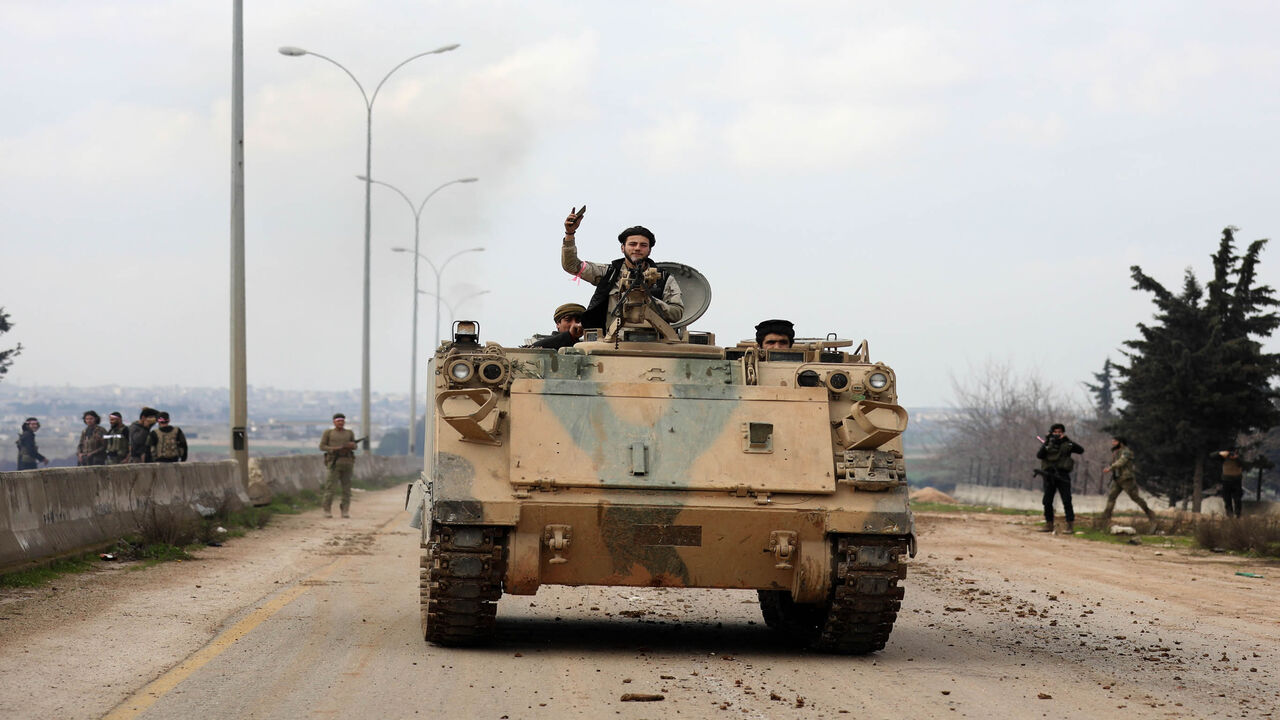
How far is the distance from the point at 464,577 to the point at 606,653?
1.06m

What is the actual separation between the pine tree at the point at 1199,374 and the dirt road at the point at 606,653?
18552mm

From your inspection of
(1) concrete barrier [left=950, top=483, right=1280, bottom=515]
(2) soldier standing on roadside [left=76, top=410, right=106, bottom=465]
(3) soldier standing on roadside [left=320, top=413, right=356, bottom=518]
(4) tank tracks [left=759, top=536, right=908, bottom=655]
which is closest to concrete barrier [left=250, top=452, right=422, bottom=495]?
(3) soldier standing on roadside [left=320, top=413, right=356, bottom=518]

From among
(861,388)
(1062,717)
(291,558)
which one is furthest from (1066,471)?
(1062,717)

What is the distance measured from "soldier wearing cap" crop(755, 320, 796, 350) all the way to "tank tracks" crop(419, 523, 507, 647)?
3.19 metres

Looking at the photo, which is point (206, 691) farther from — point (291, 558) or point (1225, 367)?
point (1225, 367)

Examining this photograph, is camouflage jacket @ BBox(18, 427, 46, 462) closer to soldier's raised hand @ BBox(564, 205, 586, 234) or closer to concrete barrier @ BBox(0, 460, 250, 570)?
concrete barrier @ BBox(0, 460, 250, 570)

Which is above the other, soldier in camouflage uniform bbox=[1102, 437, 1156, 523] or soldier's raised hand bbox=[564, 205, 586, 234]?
soldier's raised hand bbox=[564, 205, 586, 234]

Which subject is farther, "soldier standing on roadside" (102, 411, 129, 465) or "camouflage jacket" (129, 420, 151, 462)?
"soldier standing on roadside" (102, 411, 129, 465)

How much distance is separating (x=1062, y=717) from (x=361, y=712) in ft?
11.1

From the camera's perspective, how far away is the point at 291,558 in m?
17.7

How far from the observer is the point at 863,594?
9.83 metres

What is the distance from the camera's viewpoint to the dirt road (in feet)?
26.3

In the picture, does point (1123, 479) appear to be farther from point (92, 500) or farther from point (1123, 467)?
point (92, 500)

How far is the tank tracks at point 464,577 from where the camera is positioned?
377 inches
